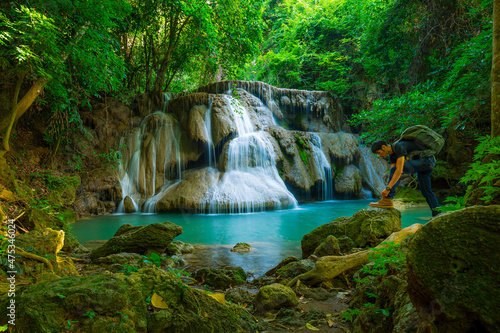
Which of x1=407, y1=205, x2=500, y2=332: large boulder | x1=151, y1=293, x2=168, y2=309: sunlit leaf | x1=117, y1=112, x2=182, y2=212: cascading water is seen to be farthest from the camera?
x1=117, y1=112, x2=182, y2=212: cascading water

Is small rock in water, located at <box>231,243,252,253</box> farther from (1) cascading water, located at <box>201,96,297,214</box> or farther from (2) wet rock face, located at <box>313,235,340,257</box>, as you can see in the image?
(1) cascading water, located at <box>201,96,297,214</box>

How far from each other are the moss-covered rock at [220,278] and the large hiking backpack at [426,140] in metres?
3.45

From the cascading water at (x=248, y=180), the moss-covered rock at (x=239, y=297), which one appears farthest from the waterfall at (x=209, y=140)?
the moss-covered rock at (x=239, y=297)

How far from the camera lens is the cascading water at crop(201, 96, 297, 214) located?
1148cm

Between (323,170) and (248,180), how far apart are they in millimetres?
5037

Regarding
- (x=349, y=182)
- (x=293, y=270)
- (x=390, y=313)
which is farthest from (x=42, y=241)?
(x=349, y=182)

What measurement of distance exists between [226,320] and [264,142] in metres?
12.3

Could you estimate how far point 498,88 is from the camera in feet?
7.93

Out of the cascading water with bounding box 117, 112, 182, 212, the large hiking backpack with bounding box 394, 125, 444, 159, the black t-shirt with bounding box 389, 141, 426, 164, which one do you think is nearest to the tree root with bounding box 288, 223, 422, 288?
the black t-shirt with bounding box 389, 141, 426, 164

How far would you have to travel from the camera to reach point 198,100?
47.3ft

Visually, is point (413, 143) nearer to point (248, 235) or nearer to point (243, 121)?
point (248, 235)

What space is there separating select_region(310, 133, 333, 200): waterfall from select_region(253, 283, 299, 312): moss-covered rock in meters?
12.8

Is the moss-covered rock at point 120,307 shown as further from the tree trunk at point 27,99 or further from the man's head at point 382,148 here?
the tree trunk at point 27,99

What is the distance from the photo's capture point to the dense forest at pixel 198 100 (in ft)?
6.55
